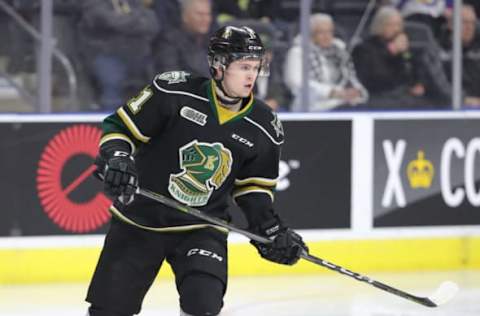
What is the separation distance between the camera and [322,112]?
6.95 m

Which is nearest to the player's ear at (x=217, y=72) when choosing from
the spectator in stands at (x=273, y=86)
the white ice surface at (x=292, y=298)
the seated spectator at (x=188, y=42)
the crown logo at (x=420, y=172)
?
the white ice surface at (x=292, y=298)

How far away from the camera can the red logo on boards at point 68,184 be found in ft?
20.9

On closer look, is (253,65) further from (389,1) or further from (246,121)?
(389,1)

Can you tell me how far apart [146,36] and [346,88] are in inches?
47.6

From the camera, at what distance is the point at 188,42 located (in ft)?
22.0

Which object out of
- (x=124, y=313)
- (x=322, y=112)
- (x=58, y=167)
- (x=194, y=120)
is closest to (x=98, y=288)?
(x=124, y=313)

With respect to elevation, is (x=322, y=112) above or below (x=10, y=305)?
above

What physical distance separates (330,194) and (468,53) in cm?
127

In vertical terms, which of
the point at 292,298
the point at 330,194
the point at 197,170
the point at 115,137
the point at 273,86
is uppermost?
the point at 115,137

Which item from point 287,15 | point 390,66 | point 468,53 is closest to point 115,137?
point 287,15

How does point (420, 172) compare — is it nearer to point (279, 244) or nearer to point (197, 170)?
point (279, 244)

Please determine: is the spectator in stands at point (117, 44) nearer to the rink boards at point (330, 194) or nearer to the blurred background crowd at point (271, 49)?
the blurred background crowd at point (271, 49)

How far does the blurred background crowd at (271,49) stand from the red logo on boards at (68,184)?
0.19m

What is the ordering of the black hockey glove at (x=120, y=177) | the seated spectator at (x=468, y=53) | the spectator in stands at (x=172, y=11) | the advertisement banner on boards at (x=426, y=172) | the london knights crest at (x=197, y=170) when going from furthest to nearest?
the seated spectator at (x=468, y=53), the advertisement banner on boards at (x=426, y=172), the spectator in stands at (x=172, y=11), the london knights crest at (x=197, y=170), the black hockey glove at (x=120, y=177)
